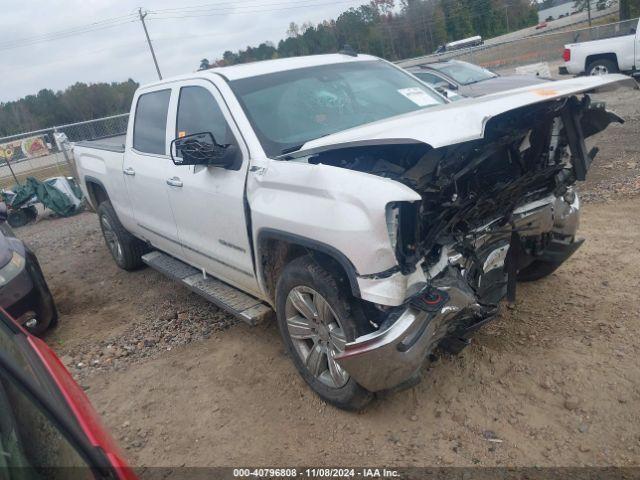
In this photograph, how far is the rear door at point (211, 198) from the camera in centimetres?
358

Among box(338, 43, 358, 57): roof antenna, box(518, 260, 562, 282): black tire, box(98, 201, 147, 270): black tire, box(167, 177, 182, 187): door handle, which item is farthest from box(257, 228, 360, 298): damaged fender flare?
box(98, 201, 147, 270): black tire

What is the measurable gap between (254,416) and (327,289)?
1.05m

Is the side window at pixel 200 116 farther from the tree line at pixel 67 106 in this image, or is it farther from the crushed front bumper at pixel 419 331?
the tree line at pixel 67 106

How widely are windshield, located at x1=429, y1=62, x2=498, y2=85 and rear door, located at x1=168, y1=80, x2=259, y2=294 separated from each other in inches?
356

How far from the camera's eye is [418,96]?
425cm

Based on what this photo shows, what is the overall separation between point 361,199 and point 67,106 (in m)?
53.5

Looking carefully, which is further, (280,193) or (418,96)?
(418,96)

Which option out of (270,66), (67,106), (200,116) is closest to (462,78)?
(270,66)

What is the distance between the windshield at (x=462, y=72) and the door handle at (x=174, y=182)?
9.18m

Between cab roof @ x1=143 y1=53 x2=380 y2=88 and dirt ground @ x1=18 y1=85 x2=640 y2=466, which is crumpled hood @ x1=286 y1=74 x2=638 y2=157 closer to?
cab roof @ x1=143 y1=53 x2=380 y2=88

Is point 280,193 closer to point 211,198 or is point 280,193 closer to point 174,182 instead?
point 211,198

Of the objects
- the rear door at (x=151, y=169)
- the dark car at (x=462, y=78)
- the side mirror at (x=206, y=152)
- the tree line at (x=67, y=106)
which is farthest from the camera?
the tree line at (x=67, y=106)

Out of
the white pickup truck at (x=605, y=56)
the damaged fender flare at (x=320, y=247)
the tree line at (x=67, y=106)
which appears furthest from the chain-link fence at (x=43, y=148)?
the tree line at (x=67, y=106)

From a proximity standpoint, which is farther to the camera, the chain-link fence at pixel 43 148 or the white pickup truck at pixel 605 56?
the white pickup truck at pixel 605 56
